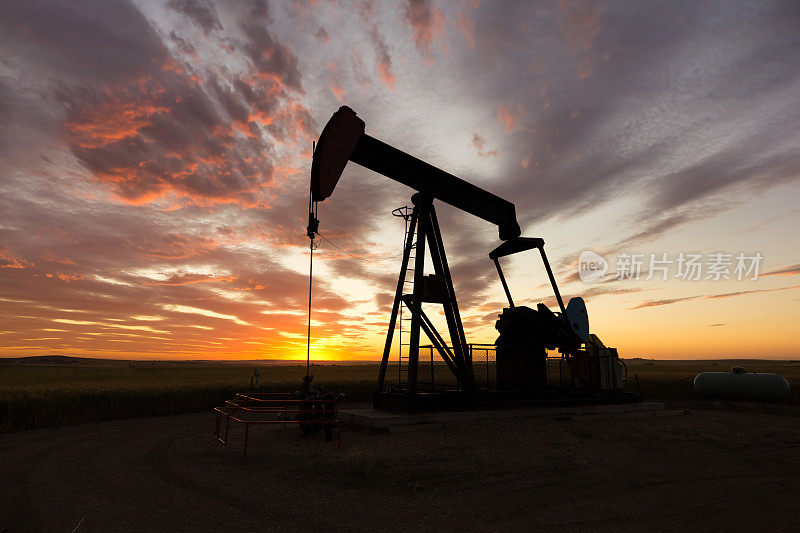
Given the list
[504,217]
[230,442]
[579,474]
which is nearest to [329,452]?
[230,442]

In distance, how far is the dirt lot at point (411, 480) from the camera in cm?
570

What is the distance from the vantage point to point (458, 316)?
1334cm

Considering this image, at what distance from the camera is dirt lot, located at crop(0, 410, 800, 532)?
5695 mm

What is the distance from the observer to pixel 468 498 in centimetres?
655

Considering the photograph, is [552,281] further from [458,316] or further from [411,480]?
[411,480]

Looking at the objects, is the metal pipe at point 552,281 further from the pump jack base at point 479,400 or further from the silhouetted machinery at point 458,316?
the pump jack base at point 479,400

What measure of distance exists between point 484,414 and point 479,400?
570 mm

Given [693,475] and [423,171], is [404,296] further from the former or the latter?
[693,475]

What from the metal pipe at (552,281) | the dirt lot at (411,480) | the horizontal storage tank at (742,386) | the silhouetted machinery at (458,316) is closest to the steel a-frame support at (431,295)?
the silhouetted machinery at (458,316)

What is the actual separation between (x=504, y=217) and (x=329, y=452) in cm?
912

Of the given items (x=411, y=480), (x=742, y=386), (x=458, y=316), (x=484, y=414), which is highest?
(x=458, y=316)

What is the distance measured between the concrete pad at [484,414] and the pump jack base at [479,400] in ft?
0.59

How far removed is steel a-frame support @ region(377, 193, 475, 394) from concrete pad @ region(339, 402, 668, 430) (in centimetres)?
90

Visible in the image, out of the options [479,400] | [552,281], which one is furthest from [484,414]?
[552,281]
